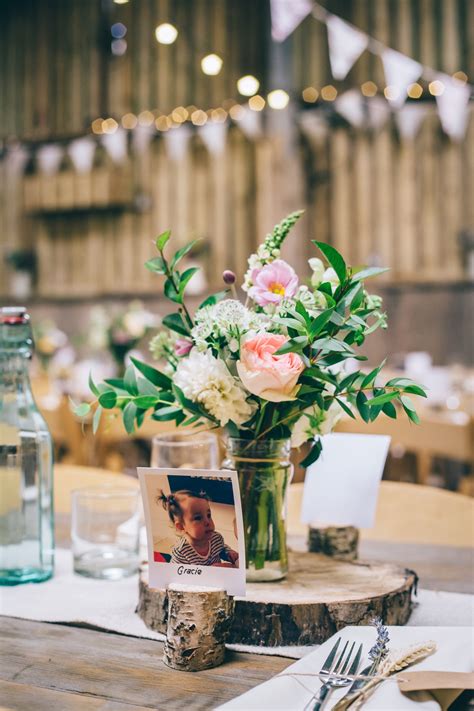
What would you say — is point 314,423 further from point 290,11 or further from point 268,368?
point 290,11

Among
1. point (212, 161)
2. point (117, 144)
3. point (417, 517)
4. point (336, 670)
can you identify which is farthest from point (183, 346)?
point (117, 144)

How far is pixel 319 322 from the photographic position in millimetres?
1028

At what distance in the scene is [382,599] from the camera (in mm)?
1096

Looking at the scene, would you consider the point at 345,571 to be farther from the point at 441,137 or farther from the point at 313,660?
the point at 441,137

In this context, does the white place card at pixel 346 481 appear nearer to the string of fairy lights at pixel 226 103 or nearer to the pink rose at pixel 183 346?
the pink rose at pixel 183 346

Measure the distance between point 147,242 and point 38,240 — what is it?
1.16m

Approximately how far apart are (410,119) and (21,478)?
5.83 meters

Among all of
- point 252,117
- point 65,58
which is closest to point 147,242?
point 252,117

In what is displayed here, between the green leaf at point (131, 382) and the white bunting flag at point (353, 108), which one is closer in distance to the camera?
the green leaf at point (131, 382)

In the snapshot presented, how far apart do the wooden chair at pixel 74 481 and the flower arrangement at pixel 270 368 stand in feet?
3.19

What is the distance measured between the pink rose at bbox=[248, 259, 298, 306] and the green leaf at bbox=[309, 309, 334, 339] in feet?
0.29

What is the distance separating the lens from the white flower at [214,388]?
1069 millimetres

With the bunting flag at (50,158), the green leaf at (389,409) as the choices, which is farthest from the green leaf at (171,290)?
the bunting flag at (50,158)

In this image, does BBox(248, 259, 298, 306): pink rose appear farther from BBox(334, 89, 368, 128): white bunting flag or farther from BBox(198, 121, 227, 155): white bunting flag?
BBox(198, 121, 227, 155): white bunting flag
